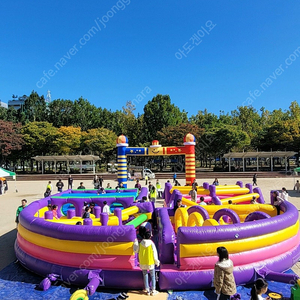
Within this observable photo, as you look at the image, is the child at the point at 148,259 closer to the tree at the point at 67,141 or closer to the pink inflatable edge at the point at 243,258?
the pink inflatable edge at the point at 243,258

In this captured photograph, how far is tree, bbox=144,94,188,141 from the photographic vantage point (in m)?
44.9

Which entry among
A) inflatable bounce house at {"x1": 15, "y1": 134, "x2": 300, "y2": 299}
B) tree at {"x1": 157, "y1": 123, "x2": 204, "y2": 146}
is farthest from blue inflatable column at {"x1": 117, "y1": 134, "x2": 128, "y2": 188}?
tree at {"x1": 157, "y1": 123, "x2": 204, "y2": 146}

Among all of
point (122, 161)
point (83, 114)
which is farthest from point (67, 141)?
point (122, 161)

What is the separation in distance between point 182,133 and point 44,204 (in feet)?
101

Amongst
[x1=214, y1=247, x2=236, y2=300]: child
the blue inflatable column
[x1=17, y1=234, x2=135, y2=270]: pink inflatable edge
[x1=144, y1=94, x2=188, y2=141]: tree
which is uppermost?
[x1=144, y1=94, x2=188, y2=141]: tree

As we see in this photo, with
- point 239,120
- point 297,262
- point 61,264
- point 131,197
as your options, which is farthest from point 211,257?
point 239,120

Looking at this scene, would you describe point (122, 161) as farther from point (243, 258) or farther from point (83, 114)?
point (83, 114)

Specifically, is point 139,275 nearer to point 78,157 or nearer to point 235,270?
point 235,270

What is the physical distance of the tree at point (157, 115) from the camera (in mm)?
44938

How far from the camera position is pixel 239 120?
57312 millimetres

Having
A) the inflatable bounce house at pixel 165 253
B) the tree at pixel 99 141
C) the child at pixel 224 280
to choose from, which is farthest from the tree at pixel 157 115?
the child at pixel 224 280

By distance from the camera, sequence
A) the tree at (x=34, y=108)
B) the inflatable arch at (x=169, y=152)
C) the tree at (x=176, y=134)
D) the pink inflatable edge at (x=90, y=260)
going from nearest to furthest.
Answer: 1. the pink inflatable edge at (x=90, y=260)
2. the inflatable arch at (x=169, y=152)
3. the tree at (x=176, y=134)
4. the tree at (x=34, y=108)

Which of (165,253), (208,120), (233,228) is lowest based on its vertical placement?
(165,253)

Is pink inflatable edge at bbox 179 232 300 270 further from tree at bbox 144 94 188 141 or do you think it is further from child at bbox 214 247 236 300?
tree at bbox 144 94 188 141
